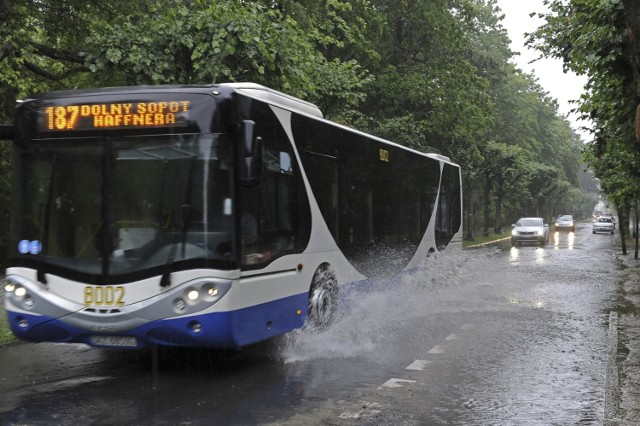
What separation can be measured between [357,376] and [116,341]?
241 cm

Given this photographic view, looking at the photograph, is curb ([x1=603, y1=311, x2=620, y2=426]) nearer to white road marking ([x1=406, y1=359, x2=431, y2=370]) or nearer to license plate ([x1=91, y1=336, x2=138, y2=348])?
white road marking ([x1=406, y1=359, x2=431, y2=370])

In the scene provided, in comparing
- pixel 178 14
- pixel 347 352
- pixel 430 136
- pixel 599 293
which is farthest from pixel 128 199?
pixel 430 136

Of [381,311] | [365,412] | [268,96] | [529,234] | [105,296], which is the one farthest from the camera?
[529,234]

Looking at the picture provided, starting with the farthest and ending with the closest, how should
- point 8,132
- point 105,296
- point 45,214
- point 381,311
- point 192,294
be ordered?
point 381,311 < point 8,132 < point 45,214 < point 105,296 < point 192,294

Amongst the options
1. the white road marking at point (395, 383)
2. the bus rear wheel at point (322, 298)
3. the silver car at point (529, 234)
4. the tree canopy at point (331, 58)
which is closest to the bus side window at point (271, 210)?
the bus rear wheel at point (322, 298)

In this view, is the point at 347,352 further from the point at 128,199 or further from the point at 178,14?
the point at 178,14

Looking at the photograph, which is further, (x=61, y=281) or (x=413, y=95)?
(x=413, y=95)

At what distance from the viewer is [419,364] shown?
7500 millimetres

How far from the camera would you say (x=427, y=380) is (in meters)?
6.77

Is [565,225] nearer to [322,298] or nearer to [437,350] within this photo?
[437,350]

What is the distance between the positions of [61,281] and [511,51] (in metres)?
46.6

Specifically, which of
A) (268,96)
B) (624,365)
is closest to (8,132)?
(268,96)

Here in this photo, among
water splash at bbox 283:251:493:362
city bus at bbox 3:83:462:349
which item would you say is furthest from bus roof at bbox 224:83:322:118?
water splash at bbox 283:251:493:362

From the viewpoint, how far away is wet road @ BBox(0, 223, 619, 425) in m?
5.60
